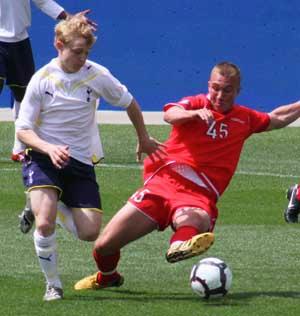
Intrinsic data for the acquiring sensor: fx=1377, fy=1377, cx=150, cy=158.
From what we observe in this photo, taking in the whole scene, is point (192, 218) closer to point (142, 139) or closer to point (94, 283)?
point (142, 139)

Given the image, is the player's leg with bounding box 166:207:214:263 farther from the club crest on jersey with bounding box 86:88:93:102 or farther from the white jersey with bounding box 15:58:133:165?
the club crest on jersey with bounding box 86:88:93:102

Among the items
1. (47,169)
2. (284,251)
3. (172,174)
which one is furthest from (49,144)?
(284,251)

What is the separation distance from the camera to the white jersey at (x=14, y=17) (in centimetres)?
1441

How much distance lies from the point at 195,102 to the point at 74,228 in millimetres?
1150

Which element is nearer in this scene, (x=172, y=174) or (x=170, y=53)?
(x=172, y=174)

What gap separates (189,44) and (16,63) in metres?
5.39

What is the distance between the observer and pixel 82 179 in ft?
29.4

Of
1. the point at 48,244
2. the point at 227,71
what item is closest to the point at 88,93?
the point at 227,71

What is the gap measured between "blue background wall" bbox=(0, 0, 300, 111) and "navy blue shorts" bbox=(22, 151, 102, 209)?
1053cm

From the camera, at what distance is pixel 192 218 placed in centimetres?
873

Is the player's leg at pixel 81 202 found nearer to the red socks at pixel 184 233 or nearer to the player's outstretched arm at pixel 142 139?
the player's outstretched arm at pixel 142 139

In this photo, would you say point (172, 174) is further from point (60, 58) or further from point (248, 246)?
point (248, 246)

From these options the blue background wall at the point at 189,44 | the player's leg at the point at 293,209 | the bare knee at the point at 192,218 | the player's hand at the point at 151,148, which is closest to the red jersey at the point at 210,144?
the player's hand at the point at 151,148

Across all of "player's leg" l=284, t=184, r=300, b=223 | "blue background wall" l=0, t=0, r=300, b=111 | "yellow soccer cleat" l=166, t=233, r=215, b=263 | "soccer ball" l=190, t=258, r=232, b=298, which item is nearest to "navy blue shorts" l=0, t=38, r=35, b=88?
"player's leg" l=284, t=184, r=300, b=223
